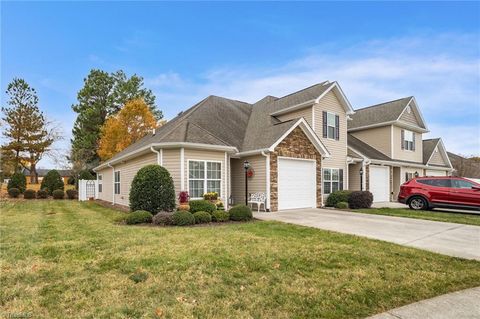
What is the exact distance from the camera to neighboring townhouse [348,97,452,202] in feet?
63.8

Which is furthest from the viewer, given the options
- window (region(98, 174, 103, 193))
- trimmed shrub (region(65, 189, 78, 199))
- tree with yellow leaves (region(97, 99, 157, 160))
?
tree with yellow leaves (region(97, 99, 157, 160))

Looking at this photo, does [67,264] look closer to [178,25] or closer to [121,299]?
[121,299]

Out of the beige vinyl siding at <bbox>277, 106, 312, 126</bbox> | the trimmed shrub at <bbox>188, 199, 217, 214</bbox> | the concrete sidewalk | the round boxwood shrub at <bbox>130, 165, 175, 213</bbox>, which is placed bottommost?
the concrete sidewalk

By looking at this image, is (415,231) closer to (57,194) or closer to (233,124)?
(233,124)

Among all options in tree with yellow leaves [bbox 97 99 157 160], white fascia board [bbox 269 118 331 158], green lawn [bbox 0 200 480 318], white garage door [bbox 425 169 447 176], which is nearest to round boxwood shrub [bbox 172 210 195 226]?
green lawn [bbox 0 200 480 318]

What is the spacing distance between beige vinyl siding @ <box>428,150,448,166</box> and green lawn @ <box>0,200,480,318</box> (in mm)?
24005

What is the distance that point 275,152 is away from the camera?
44.1 feet

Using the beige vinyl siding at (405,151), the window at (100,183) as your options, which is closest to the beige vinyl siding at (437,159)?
the beige vinyl siding at (405,151)

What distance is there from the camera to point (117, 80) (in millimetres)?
A: 37938

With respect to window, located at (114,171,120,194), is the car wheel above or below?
below

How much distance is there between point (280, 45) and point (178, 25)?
596 centimetres

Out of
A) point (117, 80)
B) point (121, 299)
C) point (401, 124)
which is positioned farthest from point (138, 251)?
point (117, 80)

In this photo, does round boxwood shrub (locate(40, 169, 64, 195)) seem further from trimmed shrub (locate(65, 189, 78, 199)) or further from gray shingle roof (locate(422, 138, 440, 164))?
gray shingle roof (locate(422, 138, 440, 164))

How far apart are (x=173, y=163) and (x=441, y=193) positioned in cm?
1312
